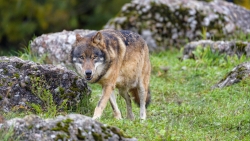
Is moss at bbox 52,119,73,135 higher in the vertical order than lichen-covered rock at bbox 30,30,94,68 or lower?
higher

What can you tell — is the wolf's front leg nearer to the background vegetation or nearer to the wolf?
the wolf

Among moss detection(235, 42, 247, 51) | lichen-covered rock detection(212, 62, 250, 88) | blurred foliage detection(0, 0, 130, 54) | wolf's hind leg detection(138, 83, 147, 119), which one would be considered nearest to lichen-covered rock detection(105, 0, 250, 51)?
moss detection(235, 42, 247, 51)

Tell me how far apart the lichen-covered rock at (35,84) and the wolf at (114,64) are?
0.99 feet

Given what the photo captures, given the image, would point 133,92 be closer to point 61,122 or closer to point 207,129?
point 207,129

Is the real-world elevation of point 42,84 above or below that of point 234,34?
above

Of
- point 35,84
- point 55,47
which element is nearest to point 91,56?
point 35,84

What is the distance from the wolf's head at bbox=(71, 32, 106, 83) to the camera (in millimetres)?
7699

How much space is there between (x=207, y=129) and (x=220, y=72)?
3813 millimetres

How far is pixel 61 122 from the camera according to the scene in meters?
5.71

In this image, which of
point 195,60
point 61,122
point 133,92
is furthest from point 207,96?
point 61,122

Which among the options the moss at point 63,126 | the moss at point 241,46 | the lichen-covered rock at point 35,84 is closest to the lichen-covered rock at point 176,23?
the moss at point 241,46

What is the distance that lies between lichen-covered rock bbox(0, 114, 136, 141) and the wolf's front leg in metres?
1.80

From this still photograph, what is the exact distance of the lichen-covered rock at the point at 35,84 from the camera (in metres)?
7.83

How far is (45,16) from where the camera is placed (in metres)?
27.5
